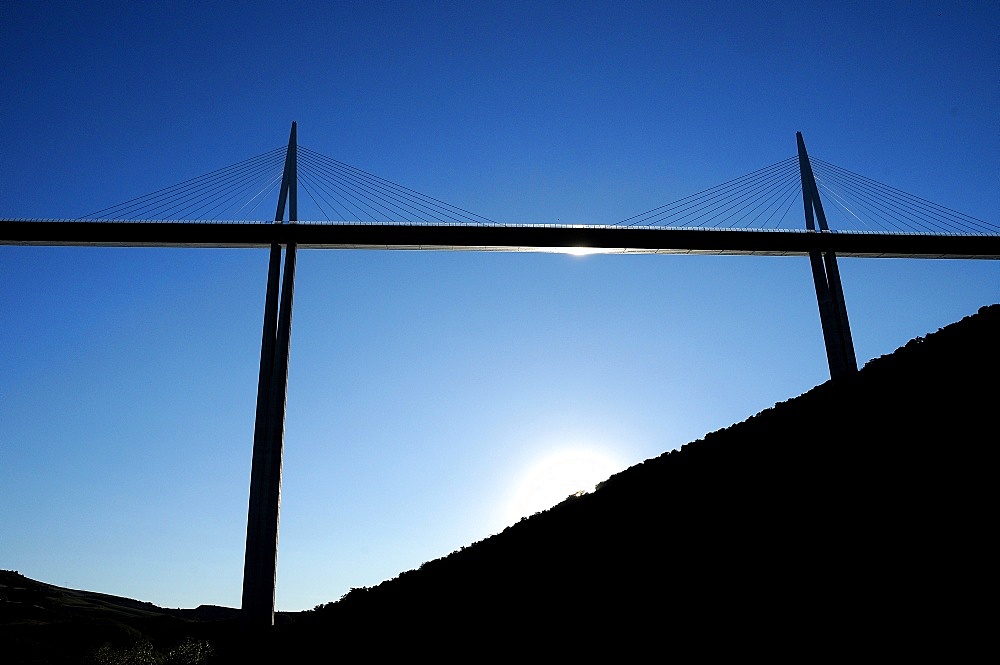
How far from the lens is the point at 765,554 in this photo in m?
12.7

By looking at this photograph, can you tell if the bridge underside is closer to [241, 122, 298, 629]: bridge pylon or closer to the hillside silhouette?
[241, 122, 298, 629]: bridge pylon

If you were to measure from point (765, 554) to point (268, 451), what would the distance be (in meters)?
23.0

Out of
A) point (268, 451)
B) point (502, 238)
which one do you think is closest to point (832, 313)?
point (502, 238)

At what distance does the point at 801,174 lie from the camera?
44438 mm

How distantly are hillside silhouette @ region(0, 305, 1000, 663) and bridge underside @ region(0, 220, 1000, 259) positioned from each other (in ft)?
53.6

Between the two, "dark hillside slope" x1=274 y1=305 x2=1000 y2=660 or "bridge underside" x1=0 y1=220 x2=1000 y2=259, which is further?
"bridge underside" x1=0 y1=220 x2=1000 y2=259

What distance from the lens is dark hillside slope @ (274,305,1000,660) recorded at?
1016 centimetres

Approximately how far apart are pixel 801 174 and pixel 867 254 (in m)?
6.89

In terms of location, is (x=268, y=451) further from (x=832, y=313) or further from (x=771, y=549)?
(x=832, y=313)

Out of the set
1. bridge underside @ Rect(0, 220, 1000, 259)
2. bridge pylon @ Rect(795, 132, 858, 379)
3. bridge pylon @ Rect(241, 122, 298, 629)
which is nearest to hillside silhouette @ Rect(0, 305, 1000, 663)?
bridge pylon @ Rect(241, 122, 298, 629)

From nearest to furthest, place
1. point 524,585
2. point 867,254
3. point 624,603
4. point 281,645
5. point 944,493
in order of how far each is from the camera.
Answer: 1. point 944,493
2. point 624,603
3. point 524,585
4. point 281,645
5. point 867,254

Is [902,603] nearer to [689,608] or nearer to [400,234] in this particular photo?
[689,608]

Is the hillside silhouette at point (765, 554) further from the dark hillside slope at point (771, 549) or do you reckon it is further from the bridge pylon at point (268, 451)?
the bridge pylon at point (268, 451)

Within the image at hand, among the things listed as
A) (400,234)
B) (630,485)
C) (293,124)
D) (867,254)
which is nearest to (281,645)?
(630,485)
